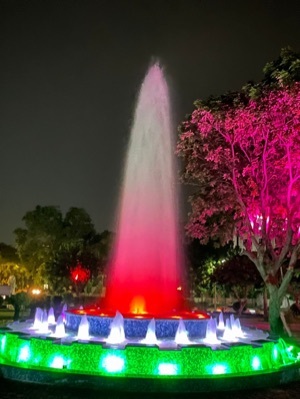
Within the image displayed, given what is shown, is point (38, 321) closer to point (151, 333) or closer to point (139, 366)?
point (151, 333)

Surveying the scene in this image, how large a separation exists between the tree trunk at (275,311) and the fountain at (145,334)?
3816mm

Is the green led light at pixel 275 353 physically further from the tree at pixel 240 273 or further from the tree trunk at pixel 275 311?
the tree at pixel 240 273

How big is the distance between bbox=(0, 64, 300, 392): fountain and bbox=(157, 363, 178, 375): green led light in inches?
0.5

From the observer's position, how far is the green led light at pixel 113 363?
12414 mm

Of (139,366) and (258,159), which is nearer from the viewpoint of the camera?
(139,366)

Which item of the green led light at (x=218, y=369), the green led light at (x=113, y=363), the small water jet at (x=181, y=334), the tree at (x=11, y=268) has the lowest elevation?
the green led light at (x=218, y=369)

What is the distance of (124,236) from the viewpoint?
19031 millimetres

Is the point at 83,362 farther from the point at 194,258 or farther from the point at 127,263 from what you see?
the point at 194,258

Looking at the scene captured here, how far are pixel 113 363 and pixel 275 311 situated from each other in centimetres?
1204

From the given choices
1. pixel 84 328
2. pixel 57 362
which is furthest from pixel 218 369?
pixel 84 328

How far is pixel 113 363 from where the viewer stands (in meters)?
12.5

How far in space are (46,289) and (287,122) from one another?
54.0 metres

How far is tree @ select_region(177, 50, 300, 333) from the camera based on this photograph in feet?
67.6

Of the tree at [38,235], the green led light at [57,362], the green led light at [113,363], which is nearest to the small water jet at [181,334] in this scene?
the green led light at [113,363]
